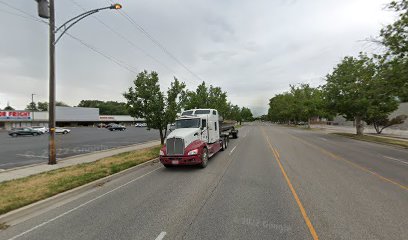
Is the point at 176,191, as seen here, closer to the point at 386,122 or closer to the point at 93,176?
the point at 93,176

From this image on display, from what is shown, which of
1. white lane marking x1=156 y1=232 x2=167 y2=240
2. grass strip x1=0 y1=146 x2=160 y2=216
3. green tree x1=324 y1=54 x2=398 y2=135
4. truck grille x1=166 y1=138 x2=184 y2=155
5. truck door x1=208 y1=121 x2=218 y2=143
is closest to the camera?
white lane marking x1=156 y1=232 x2=167 y2=240

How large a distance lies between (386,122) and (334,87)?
1894 centimetres

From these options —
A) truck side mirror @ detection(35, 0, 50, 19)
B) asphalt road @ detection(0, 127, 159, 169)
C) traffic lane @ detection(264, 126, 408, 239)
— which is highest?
truck side mirror @ detection(35, 0, 50, 19)

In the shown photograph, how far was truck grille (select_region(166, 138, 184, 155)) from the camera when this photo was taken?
991 centimetres

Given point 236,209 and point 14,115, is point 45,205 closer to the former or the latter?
point 236,209

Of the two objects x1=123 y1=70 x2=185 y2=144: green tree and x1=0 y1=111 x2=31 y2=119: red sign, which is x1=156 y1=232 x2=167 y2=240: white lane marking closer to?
x1=123 y1=70 x2=185 y2=144: green tree

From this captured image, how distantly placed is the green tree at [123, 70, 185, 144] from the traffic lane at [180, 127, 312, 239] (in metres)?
9.77

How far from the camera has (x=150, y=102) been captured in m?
16.3

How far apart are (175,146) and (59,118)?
7702 cm

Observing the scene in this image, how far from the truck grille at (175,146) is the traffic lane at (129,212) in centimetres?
179

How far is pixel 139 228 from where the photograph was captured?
4.47 metres

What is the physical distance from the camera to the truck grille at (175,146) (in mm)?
9914

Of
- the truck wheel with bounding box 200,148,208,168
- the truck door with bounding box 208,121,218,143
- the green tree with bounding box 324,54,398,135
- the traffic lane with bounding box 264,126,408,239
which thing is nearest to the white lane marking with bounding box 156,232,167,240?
the traffic lane with bounding box 264,126,408,239

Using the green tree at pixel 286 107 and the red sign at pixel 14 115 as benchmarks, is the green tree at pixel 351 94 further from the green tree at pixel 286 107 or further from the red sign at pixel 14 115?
the red sign at pixel 14 115
